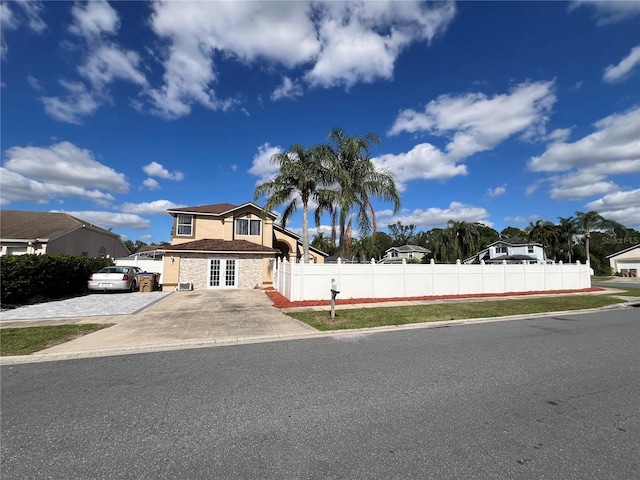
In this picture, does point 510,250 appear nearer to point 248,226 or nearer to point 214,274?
point 248,226

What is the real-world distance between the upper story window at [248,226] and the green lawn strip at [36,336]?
631 inches

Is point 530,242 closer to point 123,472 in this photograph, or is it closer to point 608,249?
point 608,249

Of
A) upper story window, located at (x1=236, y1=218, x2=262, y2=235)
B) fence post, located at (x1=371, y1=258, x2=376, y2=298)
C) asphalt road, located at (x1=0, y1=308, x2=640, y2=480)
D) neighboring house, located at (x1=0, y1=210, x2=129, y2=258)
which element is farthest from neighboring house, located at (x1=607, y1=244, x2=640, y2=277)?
neighboring house, located at (x1=0, y1=210, x2=129, y2=258)

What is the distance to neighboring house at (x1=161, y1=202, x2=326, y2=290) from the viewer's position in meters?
20.4

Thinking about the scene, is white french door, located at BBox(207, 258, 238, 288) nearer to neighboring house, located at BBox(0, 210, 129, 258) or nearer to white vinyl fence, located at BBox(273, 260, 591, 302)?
white vinyl fence, located at BBox(273, 260, 591, 302)

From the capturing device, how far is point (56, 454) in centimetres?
290

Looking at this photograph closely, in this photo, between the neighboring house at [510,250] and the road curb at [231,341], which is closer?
the road curb at [231,341]

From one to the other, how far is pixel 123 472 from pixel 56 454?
0.83m

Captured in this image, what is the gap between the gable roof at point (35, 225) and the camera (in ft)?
62.4

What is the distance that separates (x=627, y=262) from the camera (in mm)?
46562

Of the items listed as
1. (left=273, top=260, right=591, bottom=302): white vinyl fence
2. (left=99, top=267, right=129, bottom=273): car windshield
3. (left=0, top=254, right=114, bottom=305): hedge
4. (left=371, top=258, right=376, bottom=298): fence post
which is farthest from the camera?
(left=99, top=267, right=129, bottom=273): car windshield

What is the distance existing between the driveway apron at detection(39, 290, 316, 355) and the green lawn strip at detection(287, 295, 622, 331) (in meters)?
0.85

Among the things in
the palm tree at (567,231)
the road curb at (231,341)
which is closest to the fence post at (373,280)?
the road curb at (231,341)

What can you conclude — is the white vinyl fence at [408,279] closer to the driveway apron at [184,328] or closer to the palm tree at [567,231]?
the driveway apron at [184,328]
